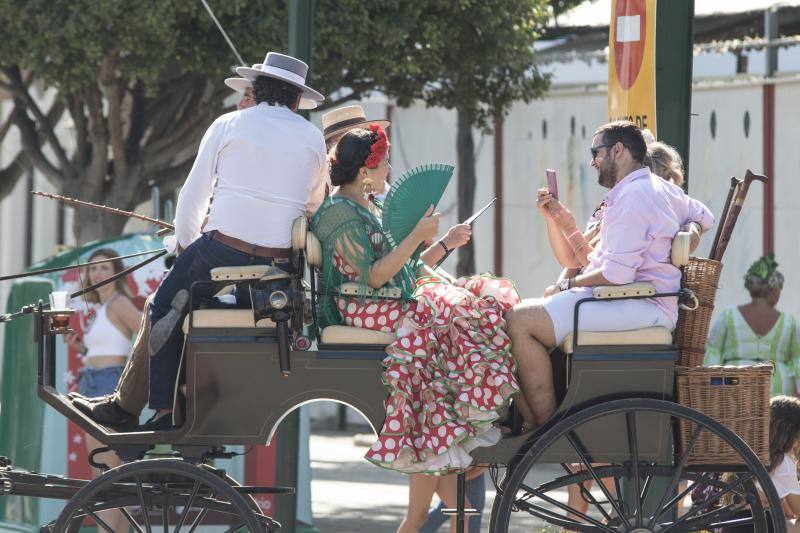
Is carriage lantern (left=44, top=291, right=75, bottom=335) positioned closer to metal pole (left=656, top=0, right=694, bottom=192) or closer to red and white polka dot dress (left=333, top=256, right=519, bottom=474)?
red and white polka dot dress (left=333, top=256, right=519, bottom=474)

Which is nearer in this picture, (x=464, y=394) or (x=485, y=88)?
(x=464, y=394)

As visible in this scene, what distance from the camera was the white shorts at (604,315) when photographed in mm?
5469

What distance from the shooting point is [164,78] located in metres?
13.3

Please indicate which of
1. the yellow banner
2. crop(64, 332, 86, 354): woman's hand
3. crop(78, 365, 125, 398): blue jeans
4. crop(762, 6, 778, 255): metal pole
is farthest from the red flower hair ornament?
crop(762, 6, 778, 255): metal pole

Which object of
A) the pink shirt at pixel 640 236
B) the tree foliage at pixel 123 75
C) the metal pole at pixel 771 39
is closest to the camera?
the pink shirt at pixel 640 236

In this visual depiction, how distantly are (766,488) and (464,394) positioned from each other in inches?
47.0

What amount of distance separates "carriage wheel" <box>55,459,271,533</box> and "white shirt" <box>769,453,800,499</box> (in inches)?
92.1

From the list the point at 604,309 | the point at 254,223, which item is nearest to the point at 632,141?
the point at 604,309

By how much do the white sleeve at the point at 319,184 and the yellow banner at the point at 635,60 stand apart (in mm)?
1656

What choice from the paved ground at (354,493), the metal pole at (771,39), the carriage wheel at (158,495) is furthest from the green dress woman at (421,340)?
the metal pole at (771,39)

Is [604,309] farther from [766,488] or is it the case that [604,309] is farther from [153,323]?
[153,323]

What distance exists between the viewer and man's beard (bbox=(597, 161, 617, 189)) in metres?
5.63

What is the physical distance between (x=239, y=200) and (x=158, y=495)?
1.22m

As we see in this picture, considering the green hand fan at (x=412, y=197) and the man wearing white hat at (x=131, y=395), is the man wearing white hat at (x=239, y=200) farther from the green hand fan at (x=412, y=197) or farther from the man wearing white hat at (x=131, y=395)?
the green hand fan at (x=412, y=197)
